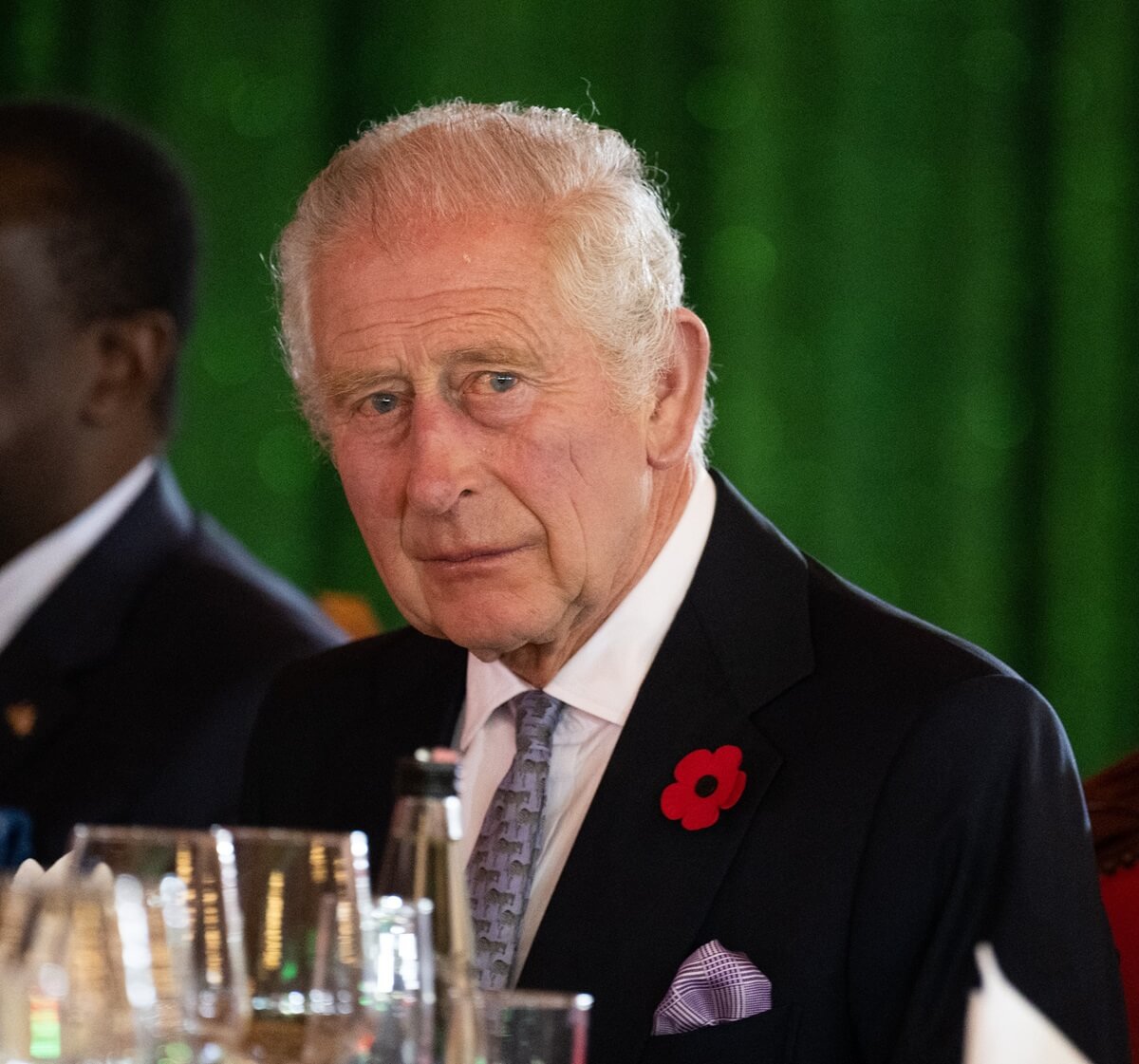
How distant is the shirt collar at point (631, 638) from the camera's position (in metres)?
1.66

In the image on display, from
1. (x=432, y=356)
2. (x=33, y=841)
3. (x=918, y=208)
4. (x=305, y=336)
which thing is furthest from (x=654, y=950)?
(x=918, y=208)

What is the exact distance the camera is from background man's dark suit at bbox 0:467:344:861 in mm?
2363

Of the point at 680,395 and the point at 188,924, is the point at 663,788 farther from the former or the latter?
the point at 188,924

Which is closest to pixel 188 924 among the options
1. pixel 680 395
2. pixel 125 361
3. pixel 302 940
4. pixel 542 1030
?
pixel 302 940

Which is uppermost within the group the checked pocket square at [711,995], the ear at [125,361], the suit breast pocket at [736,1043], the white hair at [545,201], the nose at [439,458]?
the ear at [125,361]

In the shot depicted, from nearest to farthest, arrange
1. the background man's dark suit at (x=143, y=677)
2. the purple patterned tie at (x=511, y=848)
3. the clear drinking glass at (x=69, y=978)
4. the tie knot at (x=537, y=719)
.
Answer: the clear drinking glass at (x=69, y=978)
the purple patterned tie at (x=511, y=848)
the tie knot at (x=537, y=719)
the background man's dark suit at (x=143, y=677)

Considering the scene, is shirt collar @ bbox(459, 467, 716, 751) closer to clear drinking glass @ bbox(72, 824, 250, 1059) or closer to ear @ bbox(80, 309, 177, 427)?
clear drinking glass @ bbox(72, 824, 250, 1059)

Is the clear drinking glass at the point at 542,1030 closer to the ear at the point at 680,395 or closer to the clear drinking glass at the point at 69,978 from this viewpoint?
the clear drinking glass at the point at 69,978

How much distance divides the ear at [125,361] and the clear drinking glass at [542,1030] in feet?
6.08

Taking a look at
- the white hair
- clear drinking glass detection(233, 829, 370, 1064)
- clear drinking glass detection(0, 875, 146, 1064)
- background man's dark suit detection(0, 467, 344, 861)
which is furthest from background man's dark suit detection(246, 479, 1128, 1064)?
background man's dark suit detection(0, 467, 344, 861)

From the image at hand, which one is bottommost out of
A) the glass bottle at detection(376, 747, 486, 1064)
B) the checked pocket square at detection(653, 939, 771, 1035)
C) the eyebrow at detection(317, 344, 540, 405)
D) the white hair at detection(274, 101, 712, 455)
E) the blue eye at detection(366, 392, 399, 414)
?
the checked pocket square at detection(653, 939, 771, 1035)

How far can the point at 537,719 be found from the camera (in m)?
1.67

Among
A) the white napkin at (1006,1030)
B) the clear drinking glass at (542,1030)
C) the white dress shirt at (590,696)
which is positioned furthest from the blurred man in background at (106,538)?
the clear drinking glass at (542,1030)

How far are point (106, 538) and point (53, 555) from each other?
0.08 m
